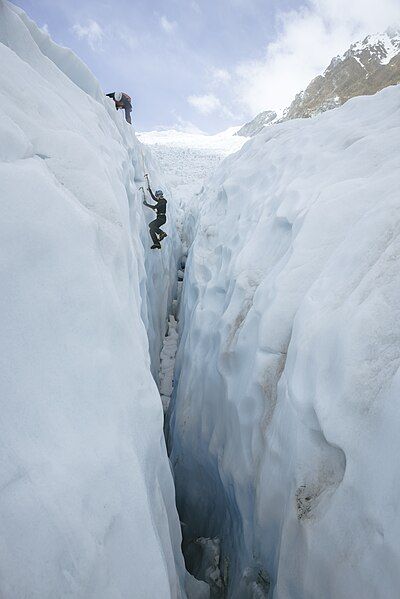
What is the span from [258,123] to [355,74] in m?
18.3

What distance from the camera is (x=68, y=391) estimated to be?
1.64 m

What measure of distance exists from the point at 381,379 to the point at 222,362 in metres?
2.17

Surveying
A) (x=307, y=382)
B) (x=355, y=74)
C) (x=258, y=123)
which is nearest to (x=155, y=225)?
(x=307, y=382)

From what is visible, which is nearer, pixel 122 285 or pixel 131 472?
pixel 131 472

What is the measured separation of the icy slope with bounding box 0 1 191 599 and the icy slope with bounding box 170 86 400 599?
35.8 inches

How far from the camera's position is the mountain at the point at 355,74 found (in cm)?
3778

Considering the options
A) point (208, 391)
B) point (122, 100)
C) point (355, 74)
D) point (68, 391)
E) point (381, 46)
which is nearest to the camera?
point (68, 391)

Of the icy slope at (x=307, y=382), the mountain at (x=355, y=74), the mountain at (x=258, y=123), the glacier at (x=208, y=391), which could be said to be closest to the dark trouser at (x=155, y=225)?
the icy slope at (x=307, y=382)

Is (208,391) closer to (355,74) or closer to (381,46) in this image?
(355,74)

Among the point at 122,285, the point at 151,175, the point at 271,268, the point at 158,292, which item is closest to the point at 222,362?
the point at 271,268

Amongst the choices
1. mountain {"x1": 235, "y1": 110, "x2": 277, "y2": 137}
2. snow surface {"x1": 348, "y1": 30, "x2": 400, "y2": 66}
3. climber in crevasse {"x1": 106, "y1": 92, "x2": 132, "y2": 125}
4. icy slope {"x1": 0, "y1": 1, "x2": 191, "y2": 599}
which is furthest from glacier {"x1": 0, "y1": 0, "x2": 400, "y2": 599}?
snow surface {"x1": 348, "y1": 30, "x2": 400, "y2": 66}

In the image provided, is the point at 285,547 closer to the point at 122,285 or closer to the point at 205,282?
the point at 122,285

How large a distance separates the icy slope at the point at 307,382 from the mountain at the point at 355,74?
130 feet

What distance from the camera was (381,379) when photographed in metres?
1.78
